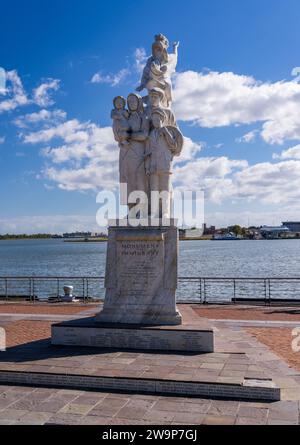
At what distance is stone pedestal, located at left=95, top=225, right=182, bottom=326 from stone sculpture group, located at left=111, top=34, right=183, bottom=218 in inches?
24.1

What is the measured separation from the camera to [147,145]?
9383 mm

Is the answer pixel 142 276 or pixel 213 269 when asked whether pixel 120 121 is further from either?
pixel 213 269

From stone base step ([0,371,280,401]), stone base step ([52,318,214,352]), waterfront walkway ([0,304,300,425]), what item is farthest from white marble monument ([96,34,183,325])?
stone base step ([0,371,280,401])

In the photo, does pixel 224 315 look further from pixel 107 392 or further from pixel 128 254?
pixel 107 392

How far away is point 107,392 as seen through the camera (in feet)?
21.0

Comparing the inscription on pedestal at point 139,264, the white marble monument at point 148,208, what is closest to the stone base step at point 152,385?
the white marble monument at point 148,208

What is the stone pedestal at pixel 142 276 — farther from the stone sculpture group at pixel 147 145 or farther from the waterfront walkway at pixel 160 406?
the waterfront walkway at pixel 160 406

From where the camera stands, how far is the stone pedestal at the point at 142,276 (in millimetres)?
8680

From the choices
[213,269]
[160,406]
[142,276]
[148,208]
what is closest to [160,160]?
[148,208]

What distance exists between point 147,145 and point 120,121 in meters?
0.69

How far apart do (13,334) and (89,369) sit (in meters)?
4.48

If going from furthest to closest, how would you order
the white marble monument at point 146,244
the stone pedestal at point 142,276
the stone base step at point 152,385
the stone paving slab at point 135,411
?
the stone pedestal at point 142,276 < the white marble monument at point 146,244 < the stone base step at point 152,385 < the stone paving slab at point 135,411

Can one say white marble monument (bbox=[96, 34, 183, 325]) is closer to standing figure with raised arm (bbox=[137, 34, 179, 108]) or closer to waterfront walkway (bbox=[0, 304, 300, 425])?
standing figure with raised arm (bbox=[137, 34, 179, 108])
